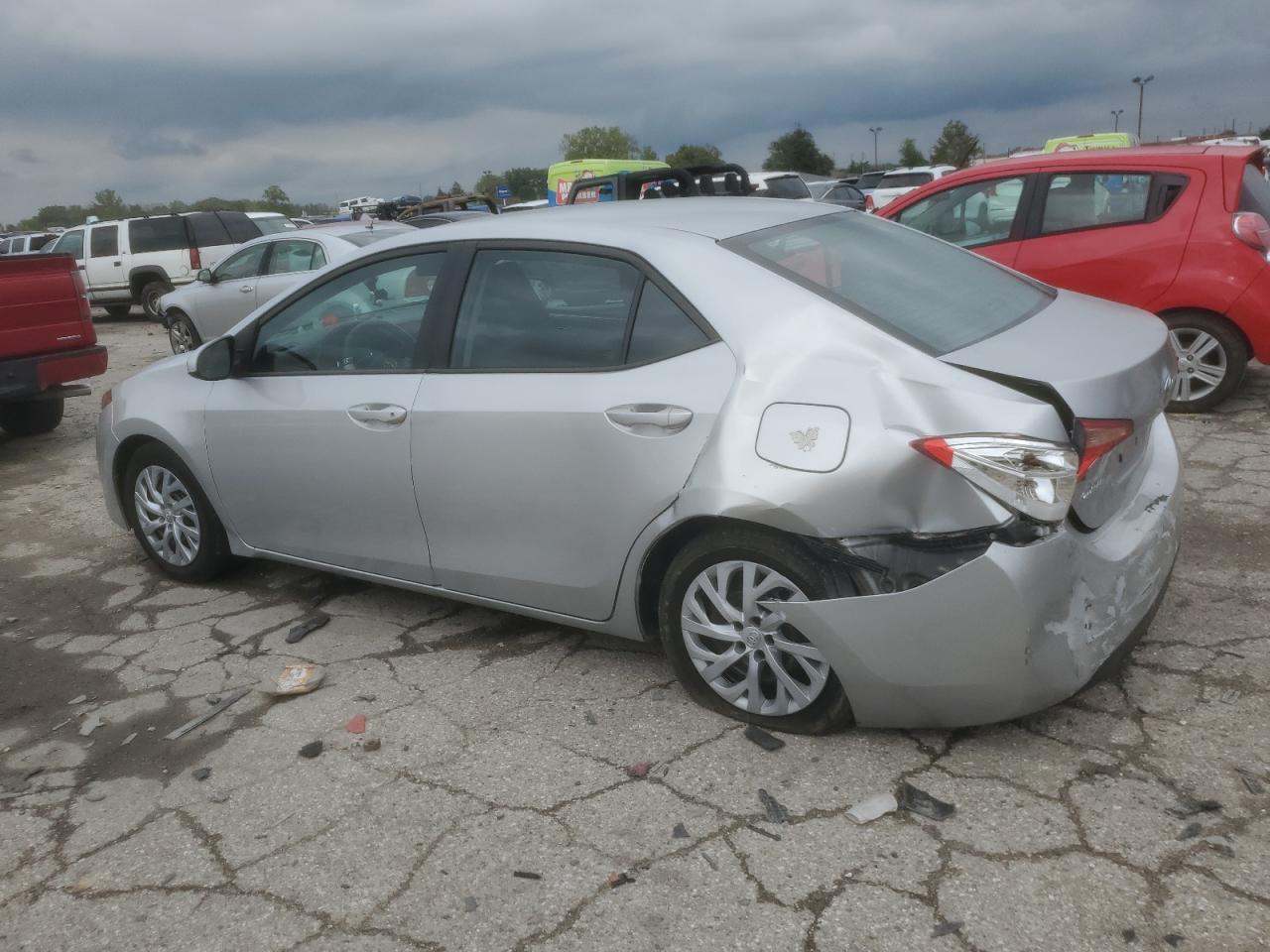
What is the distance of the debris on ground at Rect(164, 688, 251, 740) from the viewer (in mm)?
3531

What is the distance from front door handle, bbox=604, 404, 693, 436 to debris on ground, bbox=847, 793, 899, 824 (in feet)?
3.75

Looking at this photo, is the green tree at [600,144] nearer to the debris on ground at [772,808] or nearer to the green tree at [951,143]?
the green tree at [951,143]

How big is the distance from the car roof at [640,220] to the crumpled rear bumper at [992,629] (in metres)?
1.32

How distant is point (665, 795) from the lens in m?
2.93

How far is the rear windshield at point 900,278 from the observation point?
10.1 ft

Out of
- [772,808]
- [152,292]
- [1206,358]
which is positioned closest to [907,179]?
[152,292]

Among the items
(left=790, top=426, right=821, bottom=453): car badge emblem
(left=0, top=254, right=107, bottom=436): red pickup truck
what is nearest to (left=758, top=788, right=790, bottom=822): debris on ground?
(left=790, top=426, right=821, bottom=453): car badge emblem

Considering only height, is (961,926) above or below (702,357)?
below

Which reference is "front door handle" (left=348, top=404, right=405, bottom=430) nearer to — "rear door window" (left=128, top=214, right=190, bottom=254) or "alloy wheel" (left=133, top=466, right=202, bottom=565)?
"alloy wheel" (left=133, top=466, right=202, bottom=565)

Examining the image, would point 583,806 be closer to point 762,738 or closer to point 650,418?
point 762,738

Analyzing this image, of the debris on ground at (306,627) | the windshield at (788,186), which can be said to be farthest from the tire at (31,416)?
the windshield at (788,186)

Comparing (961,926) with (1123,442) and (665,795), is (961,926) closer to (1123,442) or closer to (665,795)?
(665,795)

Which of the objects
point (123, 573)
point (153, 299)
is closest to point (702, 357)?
point (123, 573)

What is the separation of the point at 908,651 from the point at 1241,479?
3.37 meters
